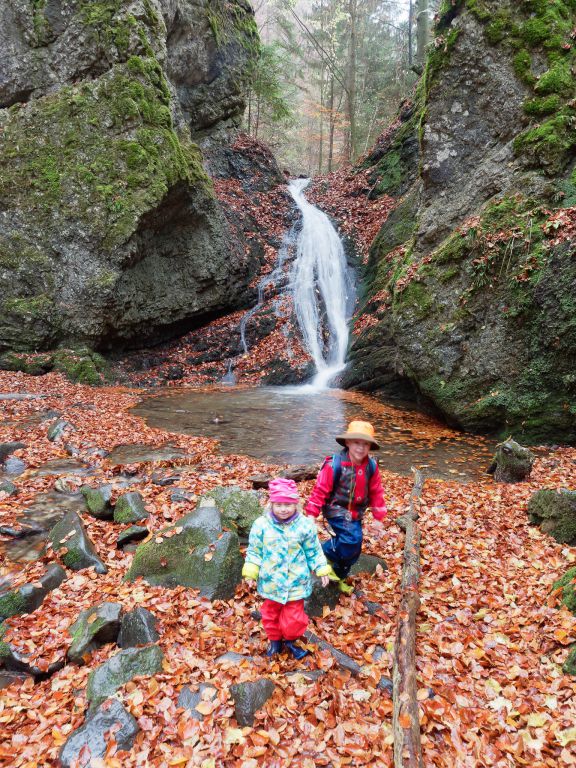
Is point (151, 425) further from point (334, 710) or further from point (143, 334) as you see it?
point (334, 710)

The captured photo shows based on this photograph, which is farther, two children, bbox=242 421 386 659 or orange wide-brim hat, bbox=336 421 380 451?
orange wide-brim hat, bbox=336 421 380 451

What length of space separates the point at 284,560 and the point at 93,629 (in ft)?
5.34

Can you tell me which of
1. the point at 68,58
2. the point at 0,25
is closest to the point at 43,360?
the point at 68,58

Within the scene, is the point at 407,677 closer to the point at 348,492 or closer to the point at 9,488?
the point at 348,492

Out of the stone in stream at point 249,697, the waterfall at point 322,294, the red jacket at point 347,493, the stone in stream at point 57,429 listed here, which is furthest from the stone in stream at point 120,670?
the waterfall at point 322,294

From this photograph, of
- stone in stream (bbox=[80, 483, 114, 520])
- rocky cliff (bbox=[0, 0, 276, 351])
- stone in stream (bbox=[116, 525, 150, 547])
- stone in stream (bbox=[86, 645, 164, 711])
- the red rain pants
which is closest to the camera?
stone in stream (bbox=[86, 645, 164, 711])

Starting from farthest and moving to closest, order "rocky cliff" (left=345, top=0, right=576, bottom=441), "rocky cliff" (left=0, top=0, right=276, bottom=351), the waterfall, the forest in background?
the forest in background → the waterfall → "rocky cliff" (left=0, top=0, right=276, bottom=351) → "rocky cliff" (left=345, top=0, right=576, bottom=441)

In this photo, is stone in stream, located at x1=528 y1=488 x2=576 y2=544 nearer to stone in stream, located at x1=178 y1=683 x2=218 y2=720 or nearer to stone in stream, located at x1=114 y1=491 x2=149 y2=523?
stone in stream, located at x1=178 y1=683 x2=218 y2=720

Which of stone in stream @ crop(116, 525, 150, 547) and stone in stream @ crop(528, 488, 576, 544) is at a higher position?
stone in stream @ crop(528, 488, 576, 544)

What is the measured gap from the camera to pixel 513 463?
22.6ft

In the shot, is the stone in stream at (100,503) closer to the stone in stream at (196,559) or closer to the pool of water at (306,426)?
the stone in stream at (196,559)

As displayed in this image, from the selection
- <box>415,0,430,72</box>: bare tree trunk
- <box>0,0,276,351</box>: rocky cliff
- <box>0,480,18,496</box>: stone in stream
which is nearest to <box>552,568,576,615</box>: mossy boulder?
<box>0,480,18,496</box>: stone in stream

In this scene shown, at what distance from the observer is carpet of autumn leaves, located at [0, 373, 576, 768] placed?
2.66 m

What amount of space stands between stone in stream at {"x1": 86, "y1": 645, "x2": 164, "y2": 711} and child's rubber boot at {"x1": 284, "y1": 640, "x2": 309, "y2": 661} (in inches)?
37.3
